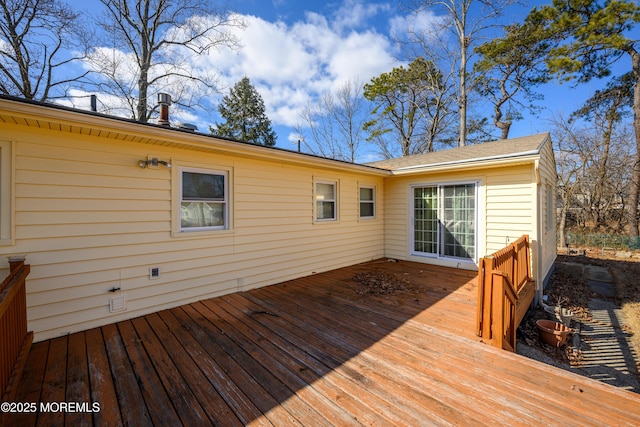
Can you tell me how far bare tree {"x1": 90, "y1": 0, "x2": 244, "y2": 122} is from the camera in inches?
427

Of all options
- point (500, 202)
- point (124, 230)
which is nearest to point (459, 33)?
point (500, 202)

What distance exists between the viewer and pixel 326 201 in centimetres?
631

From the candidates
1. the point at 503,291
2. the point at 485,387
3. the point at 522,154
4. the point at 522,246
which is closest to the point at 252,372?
the point at 485,387

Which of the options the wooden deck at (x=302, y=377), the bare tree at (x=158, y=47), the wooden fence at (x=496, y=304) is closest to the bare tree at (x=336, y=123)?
the bare tree at (x=158, y=47)

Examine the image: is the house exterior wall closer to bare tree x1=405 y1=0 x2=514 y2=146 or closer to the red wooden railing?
the red wooden railing

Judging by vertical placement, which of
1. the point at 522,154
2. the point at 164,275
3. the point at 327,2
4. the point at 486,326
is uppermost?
the point at 327,2

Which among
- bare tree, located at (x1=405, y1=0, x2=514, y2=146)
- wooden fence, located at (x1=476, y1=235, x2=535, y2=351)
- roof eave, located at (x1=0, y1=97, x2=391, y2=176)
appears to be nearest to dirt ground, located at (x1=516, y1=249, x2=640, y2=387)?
wooden fence, located at (x1=476, y1=235, x2=535, y2=351)

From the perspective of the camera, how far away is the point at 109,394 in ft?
6.97

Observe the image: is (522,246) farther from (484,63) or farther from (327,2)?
(484,63)

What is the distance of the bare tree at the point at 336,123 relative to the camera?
17812 mm

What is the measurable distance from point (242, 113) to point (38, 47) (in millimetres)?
11134

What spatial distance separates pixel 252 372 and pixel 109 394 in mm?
1107

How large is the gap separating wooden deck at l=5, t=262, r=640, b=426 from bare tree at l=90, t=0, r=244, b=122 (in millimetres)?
11395

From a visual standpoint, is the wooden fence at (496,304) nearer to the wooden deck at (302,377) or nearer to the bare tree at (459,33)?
the wooden deck at (302,377)
